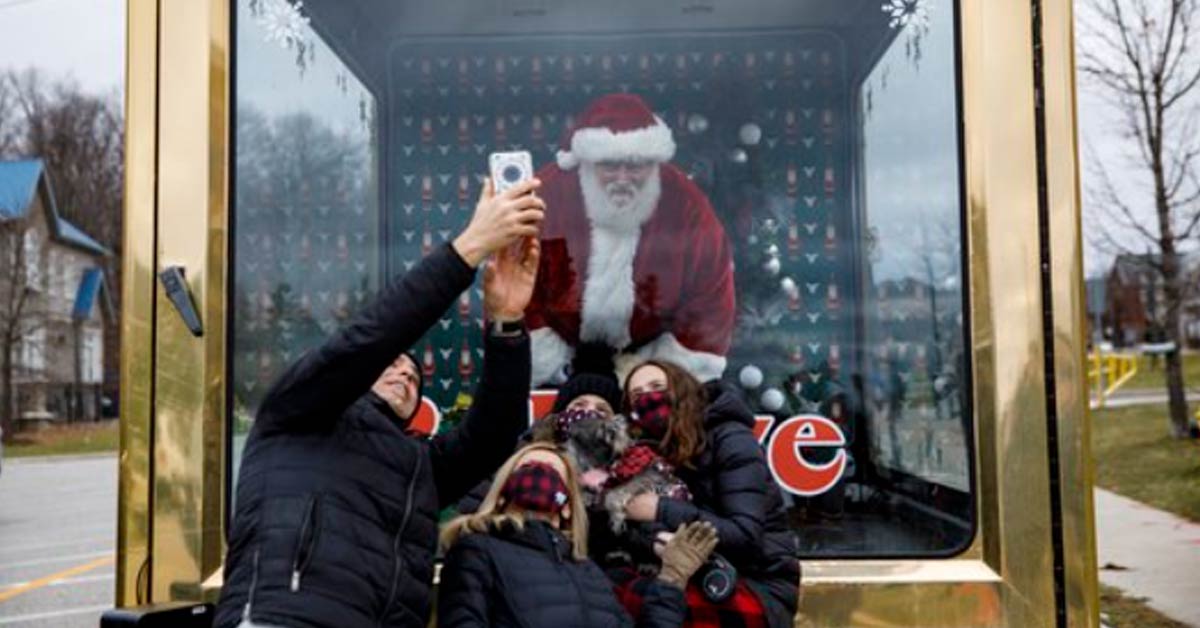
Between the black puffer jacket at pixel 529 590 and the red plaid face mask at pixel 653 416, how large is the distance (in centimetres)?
27

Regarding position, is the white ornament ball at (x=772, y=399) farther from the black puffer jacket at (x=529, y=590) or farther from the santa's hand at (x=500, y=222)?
the santa's hand at (x=500, y=222)

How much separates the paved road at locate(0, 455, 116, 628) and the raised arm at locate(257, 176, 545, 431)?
3.68 metres

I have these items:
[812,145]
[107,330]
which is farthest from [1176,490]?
[107,330]

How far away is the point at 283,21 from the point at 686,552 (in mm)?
1202

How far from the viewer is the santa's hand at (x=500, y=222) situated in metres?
2.00

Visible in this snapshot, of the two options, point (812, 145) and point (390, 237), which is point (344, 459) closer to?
point (390, 237)

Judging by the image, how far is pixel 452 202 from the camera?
8.41ft

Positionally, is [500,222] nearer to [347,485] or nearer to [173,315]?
[347,485]

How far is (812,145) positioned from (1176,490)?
12299 millimetres

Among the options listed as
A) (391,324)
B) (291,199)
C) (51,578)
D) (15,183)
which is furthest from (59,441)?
(391,324)

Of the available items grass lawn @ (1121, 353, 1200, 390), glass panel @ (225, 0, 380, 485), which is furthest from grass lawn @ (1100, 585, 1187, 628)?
grass lawn @ (1121, 353, 1200, 390)

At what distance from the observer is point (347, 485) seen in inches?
81.1

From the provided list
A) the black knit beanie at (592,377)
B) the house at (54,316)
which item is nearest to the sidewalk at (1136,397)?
the house at (54,316)

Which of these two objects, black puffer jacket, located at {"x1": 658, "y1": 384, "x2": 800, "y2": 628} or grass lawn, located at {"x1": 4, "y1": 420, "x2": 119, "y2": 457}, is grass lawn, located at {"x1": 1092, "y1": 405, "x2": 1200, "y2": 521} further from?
grass lawn, located at {"x1": 4, "y1": 420, "x2": 119, "y2": 457}
